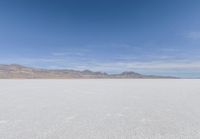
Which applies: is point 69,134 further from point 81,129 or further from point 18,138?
point 18,138

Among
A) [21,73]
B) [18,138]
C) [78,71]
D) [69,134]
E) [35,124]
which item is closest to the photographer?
[18,138]

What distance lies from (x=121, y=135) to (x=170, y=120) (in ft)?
4.81

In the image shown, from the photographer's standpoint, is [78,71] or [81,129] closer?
[81,129]

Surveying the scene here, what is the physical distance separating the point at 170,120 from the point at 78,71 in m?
98.0

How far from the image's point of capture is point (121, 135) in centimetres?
310

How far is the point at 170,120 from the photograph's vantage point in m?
3.99

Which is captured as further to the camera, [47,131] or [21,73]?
[21,73]

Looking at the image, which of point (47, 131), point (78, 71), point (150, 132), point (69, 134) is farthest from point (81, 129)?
point (78, 71)

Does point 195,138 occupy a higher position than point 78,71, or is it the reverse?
point 78,71

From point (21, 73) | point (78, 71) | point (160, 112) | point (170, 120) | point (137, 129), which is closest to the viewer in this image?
point (137, 129)

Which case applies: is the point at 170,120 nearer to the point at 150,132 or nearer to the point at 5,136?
the point at 150,132

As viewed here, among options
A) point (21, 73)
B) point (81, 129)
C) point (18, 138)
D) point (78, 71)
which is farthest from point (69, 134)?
point (78, 71)

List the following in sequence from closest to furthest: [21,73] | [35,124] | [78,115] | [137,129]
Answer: [137,129], [35,124], [78,115], [21,73]

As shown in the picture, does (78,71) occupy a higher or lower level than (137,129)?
higher
